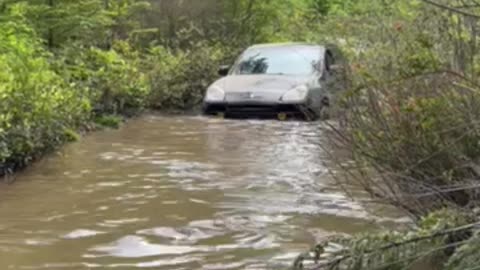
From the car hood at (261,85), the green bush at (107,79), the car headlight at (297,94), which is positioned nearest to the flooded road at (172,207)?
the car headlight at (297,94)

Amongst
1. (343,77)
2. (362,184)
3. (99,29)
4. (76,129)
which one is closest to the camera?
(362,184)

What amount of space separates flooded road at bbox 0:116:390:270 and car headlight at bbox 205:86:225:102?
2482 mm

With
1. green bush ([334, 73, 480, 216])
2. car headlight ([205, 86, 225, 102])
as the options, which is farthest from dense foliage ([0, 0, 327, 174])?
green bush ([334, 73, 480, 216])

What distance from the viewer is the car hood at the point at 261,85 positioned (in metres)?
12.8

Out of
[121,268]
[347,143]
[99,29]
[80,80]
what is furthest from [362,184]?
[99,29]

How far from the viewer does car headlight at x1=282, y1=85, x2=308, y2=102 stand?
12547mm

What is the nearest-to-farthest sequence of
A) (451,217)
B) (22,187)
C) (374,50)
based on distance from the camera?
(451,217) → (374,50) → (22,187)

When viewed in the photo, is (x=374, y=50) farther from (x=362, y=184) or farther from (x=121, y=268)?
(x=121, y=268)

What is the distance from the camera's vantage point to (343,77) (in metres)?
6.08

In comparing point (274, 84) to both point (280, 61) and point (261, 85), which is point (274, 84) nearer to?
point (261, 85)

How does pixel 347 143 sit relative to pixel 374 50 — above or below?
below

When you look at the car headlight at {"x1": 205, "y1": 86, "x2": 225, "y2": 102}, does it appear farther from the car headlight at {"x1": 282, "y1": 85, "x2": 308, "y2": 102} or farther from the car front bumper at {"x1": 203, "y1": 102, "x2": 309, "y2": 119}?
the car headlight at {"x1": 282, "y1": 85, "x2": 308, "y2": 102}

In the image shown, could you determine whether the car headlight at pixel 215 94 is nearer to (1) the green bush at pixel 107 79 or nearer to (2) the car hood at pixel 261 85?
(2) the car hood at pixel 261 85

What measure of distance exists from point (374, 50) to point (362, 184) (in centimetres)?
178
